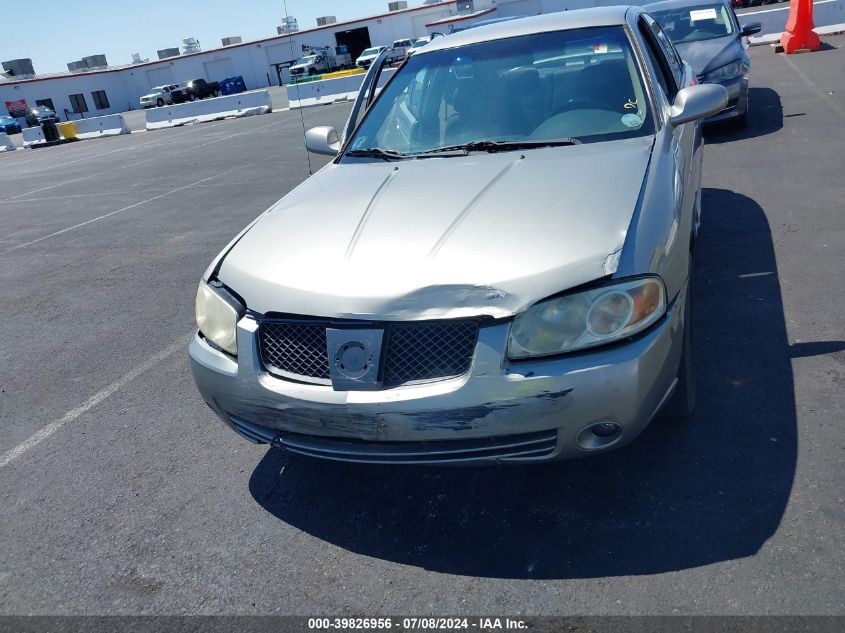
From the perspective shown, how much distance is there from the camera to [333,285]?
2506 mm

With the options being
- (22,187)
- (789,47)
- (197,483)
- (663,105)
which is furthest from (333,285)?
(789,47)

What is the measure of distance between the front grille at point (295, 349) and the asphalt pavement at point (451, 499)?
679 millimetres

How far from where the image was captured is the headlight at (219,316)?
2718mm

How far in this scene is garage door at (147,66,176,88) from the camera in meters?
62.2

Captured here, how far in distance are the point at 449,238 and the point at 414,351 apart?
0.49m

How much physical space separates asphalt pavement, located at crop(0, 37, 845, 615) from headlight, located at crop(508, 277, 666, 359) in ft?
2.39

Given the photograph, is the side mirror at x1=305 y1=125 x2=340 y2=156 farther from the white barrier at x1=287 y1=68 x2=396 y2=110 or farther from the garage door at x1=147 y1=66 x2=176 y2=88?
the garage door at x1=147 y1=66 x2=176 y2=88

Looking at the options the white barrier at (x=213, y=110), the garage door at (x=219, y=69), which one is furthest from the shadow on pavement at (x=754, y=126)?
the garage door at (x=219, y=69)

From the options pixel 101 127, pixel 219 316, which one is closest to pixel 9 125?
pixel 101 127

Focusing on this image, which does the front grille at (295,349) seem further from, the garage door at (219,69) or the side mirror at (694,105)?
the garage door at (219,69)

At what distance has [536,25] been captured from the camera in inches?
162

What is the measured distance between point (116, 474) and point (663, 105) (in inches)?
128

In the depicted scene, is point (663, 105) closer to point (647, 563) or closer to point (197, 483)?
point (647, 563)

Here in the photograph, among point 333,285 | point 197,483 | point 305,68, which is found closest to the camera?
point 333,285
